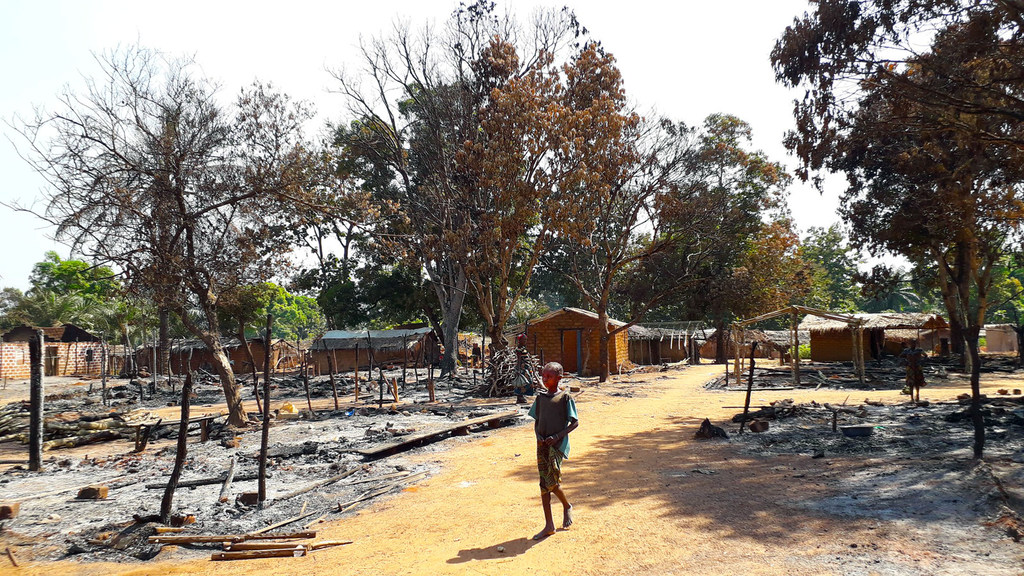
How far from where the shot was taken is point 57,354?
3703 centimetres

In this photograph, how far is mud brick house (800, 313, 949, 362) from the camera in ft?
100

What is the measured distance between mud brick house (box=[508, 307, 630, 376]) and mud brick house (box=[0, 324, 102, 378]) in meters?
21.4

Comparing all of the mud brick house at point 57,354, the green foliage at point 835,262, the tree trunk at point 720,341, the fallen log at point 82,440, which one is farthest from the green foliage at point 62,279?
the green foliage at point 835,262

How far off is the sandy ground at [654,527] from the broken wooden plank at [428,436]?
1.06 m

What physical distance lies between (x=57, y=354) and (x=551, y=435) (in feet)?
137

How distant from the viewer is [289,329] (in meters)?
91.2

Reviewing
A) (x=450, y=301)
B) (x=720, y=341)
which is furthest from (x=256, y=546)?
(x=720, y=341)

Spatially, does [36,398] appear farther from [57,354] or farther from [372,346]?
[57,354]

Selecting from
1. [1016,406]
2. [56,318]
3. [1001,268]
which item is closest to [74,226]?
[1016,406]

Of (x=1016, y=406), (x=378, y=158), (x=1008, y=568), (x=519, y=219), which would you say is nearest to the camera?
(x=1008, y=568)

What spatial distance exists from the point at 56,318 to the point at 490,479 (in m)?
51.5

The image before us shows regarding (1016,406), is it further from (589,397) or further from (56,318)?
(56,318)

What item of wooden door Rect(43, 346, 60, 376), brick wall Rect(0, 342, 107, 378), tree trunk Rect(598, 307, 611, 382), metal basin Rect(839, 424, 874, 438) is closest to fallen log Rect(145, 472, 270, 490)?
metal basin Rect(839, 424, 874, 438)

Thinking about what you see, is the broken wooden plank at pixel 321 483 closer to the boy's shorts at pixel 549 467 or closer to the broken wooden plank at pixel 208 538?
the broken wooden plank at pixel 208 538
